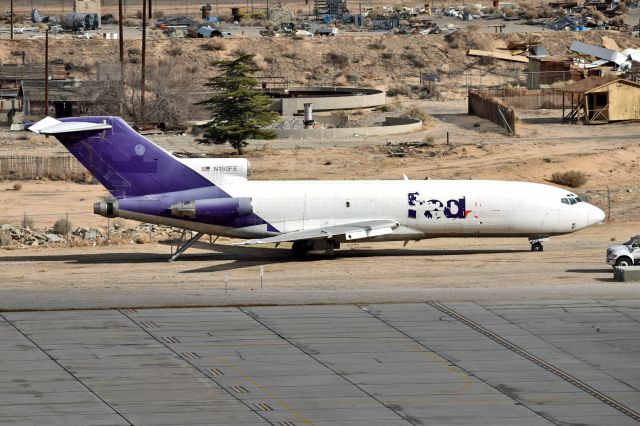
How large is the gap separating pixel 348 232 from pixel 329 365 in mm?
16074

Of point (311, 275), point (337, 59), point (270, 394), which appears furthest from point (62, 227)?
point (337, 59)

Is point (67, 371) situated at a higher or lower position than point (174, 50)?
lower

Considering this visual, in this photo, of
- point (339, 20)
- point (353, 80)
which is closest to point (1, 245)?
point (353, 80)

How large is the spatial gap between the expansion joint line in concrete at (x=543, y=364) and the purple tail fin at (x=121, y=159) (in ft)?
→ 45.3

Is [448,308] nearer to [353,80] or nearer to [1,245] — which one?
[1,245]

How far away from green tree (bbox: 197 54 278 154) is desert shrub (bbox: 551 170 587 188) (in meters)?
23.2

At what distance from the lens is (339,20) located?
183000mm

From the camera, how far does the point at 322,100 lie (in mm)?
110875

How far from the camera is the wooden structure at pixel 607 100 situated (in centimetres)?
9975

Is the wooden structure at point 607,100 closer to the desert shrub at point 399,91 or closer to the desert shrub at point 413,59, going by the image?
the desert shrub at point 399,91

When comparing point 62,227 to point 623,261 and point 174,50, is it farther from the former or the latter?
point 174,50

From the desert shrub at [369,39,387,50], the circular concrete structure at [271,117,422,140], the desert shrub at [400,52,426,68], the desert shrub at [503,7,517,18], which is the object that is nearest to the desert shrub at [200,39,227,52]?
the desert shrub at [369,39,387,50]

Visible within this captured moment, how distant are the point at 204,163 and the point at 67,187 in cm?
2481

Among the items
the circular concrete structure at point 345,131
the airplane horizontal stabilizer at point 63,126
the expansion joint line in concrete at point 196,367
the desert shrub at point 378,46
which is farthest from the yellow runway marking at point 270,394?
the desert shrub at point 378,46
